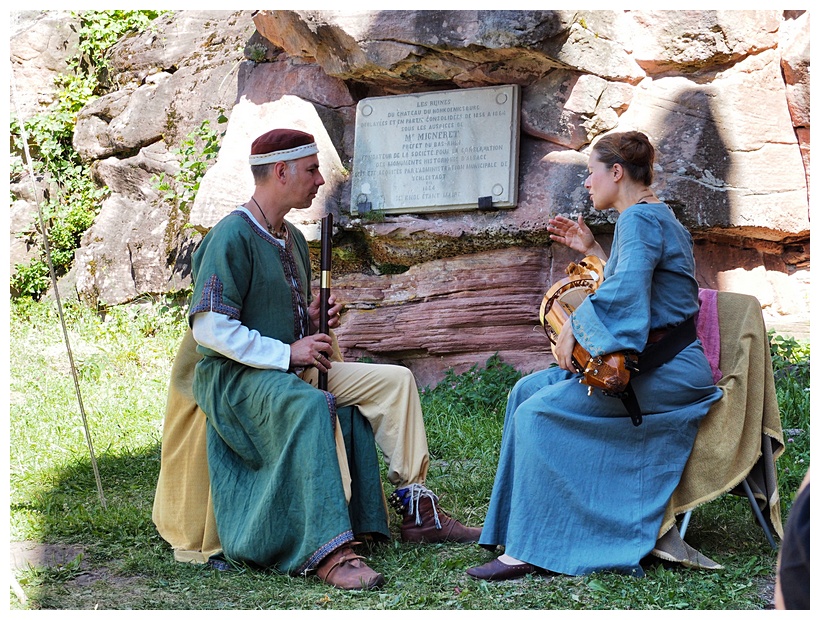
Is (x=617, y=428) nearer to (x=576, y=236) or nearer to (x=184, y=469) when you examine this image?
(x=576, y=236)

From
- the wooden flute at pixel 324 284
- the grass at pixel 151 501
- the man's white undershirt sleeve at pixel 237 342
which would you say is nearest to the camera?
the grass at pixel 151 501

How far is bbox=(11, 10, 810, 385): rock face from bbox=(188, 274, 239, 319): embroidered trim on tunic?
3234 millimetres

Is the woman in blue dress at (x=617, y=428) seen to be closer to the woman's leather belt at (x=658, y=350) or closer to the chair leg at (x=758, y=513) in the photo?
the woman's leather belt at (x=658, y=350)

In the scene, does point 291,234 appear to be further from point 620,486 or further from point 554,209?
point 554,209

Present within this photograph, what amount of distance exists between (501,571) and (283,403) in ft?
3.38

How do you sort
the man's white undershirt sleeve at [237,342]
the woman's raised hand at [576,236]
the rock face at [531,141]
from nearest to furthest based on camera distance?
the man's white undershirt sleeve at [237,342] < the woman's raised hand at [576,236] < the rock face at [531,141]

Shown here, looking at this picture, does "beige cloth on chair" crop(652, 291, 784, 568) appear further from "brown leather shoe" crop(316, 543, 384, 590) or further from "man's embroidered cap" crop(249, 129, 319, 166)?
"man's embroidered cap" crop(249, 129, 319, 166)

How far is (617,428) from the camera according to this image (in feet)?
11.8

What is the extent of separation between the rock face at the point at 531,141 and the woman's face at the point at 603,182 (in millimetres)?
2626

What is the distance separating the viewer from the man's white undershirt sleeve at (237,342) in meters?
3.74

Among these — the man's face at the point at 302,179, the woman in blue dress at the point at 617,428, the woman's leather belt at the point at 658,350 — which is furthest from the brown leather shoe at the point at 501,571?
the man's face at the point at 302,179

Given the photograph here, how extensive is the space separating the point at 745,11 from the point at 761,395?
352 cm

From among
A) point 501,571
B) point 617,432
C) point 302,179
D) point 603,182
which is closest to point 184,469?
point 302,179

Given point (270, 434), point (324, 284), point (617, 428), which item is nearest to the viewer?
point (617, 428)
